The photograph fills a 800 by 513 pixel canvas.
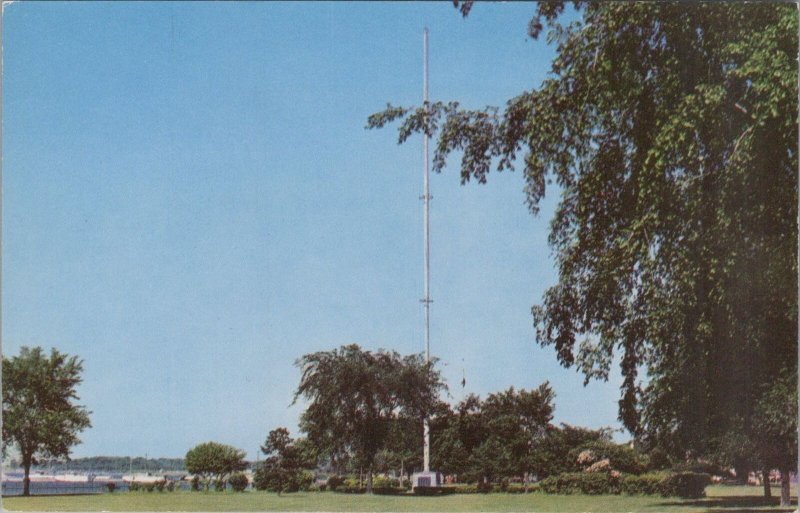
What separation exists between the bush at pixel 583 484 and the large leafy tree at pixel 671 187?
3.73m

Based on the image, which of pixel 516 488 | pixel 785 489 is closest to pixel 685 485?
pixel 785 489

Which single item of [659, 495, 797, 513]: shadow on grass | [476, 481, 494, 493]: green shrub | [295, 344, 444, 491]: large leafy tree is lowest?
[659, 495, 797, 513]: shadow on grass

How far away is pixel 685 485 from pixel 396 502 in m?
6.11

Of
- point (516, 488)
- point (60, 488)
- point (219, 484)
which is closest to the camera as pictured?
point (219, 484)

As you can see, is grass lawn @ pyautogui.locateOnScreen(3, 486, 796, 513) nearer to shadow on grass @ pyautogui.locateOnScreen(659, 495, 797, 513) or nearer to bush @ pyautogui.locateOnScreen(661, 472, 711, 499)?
shadow on grass @ pyautogui.locateOnScreen(659, 495, 797, 513)

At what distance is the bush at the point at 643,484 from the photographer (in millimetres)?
16764

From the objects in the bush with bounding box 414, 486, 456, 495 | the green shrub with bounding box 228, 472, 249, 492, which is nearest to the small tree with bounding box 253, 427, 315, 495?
the green shrub with bounding box 228, 472, 249, 492

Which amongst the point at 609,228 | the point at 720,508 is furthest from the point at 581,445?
the point at 609,228

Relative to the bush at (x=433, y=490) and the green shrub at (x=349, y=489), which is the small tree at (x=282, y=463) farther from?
the bush at (x=433, y=490)

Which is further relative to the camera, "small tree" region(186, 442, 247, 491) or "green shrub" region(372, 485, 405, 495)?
"green shrub" region(372, 485, 405, 495)

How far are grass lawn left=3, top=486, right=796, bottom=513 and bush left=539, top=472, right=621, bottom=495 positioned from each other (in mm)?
400

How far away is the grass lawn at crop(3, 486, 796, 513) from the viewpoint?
14.7m

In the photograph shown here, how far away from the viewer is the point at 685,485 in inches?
674

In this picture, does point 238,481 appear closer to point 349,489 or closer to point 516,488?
point 349,489
